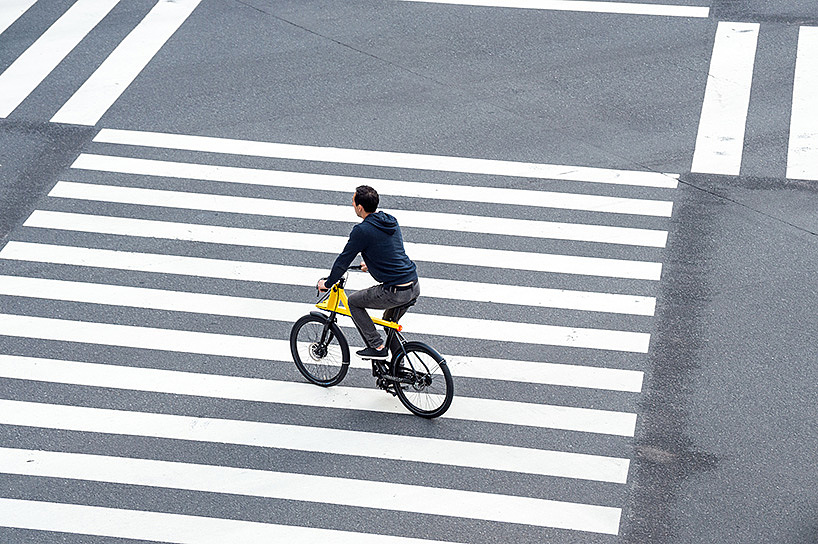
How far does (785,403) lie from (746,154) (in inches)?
196

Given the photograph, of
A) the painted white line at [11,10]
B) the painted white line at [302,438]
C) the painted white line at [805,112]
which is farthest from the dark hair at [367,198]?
the painted white line at [11,10]

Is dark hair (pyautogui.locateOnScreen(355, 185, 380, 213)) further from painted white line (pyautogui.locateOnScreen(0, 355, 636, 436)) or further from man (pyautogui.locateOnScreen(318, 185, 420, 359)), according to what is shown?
painted white line (pyautogui.locateOnScreen(0, 355, 636, 436))

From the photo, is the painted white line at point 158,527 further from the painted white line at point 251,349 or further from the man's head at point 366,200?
the man's head at point 366,200

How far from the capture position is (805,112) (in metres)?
14.9

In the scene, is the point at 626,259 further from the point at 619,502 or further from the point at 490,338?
the point at 619,502

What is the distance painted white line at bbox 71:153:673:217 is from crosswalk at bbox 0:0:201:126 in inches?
58.3

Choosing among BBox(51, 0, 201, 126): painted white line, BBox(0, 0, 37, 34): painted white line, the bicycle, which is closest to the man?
the bicycle

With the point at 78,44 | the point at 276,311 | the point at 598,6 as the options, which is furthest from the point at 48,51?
the point at 598,6

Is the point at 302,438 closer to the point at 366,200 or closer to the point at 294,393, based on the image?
the point at 294,393

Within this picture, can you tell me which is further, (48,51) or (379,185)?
(48,51)

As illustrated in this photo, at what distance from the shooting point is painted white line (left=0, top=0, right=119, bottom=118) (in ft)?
51.6

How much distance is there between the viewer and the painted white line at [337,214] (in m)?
12.6

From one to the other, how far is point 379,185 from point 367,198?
4.26 m

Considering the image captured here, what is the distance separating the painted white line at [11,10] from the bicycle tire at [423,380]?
36.3 ft
